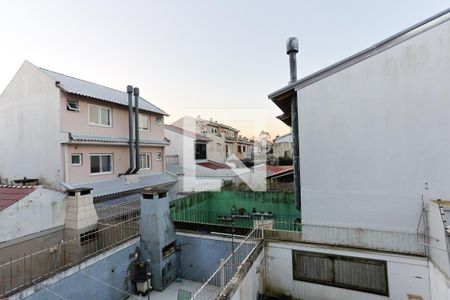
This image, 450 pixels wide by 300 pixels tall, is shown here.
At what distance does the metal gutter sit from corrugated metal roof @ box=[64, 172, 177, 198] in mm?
8948

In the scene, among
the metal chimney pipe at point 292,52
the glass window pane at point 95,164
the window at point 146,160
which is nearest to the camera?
the metal chimney pipe at point 292,52

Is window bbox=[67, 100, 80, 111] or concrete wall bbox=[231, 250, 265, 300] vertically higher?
window bbox=[67, 100, 80, 111]

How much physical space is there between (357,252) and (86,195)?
29.4 ft

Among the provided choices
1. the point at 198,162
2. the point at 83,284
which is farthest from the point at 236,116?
the point at 83,284

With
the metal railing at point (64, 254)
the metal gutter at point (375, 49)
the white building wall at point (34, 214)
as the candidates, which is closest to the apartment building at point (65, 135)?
the white building wall at point (34, 214)

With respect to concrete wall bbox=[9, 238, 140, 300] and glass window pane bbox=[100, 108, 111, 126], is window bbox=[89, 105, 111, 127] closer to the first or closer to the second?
glass window pane bbox=[100, 108, 111, 126]

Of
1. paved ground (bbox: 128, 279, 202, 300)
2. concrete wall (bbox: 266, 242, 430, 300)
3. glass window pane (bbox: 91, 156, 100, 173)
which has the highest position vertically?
glass window pane (bbox: 91, 156, 100, 173)

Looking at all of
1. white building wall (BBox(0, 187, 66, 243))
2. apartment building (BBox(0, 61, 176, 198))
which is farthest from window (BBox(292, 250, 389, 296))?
apartment building (BBox(0, 61, 176, 198))

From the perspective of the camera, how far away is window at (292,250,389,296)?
252 inches

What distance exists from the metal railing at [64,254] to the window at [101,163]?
4.02 metres

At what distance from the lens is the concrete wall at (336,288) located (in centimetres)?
600

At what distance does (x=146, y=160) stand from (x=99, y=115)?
170 inches

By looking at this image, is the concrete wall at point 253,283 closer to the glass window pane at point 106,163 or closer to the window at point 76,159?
the window at point 76,159

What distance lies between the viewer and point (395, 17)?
848 cm
